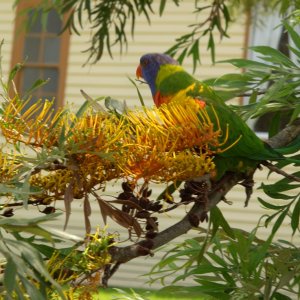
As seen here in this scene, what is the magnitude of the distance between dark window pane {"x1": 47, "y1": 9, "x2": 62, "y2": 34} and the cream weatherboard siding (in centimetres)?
49

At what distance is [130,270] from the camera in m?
6.63

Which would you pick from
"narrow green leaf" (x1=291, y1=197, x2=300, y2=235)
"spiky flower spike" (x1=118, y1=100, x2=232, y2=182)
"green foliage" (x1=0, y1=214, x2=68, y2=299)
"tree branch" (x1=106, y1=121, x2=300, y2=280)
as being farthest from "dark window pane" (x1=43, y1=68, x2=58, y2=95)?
"green foliage" (x1=0, y1=214, x2=68, y2=299)

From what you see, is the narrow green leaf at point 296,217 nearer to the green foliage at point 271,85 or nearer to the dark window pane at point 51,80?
the green foliage at point 271,85

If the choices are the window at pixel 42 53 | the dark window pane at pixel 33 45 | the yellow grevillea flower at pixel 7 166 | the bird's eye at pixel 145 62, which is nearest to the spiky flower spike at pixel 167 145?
the yellow grevillea flower at pixel 7 166

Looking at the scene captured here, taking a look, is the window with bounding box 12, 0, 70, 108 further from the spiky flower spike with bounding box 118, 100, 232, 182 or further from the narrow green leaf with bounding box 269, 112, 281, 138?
the spiky flower spike with bounding box 118, 100, 232, 182

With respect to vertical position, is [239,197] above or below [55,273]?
below

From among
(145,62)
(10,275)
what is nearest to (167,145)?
(10,275)

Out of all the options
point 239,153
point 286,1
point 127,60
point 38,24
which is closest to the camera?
point 239,153

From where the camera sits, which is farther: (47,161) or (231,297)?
(231,297)

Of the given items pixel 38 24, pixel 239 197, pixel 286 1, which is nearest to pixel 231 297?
pixel 286 1

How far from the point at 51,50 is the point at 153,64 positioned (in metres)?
5.89

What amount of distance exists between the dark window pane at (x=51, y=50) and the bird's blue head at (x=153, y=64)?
5.76 meters

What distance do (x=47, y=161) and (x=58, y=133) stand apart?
5 cm

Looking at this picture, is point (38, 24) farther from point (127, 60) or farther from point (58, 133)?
point (58, 133)
